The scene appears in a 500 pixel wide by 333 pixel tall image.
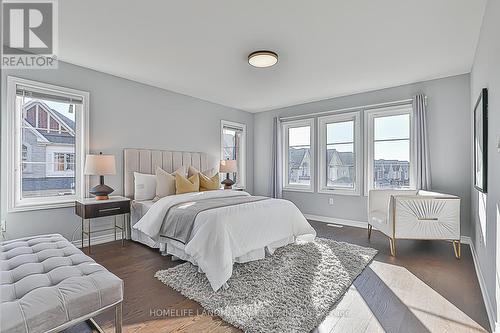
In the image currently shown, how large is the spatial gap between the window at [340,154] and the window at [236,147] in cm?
180

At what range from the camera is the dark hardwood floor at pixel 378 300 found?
2068mm

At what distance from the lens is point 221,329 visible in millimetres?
2027

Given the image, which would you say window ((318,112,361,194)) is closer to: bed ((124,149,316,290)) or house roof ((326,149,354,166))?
house roof ((326,149,354,166))

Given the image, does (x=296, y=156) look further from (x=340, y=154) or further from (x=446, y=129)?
(x=446, y=129)

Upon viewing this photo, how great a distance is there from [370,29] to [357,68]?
3.48 feet

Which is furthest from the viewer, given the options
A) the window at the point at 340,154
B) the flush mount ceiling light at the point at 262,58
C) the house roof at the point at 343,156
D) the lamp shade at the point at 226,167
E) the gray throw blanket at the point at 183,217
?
the lamp shade at the point at 226,167

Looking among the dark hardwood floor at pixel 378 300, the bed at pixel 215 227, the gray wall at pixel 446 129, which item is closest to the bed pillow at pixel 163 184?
the bed at pixel 215 227

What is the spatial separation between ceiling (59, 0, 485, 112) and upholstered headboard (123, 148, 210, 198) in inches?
45.6

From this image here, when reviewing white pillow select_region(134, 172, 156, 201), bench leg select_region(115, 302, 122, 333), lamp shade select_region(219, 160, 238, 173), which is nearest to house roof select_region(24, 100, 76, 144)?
white pillow select_region(134, 172, 156, 201)

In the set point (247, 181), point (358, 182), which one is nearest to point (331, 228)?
point (358, 182)

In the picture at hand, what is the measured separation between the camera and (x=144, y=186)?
417 cm

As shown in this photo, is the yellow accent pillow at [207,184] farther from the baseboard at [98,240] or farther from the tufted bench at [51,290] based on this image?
the tufted bench at [51,290]

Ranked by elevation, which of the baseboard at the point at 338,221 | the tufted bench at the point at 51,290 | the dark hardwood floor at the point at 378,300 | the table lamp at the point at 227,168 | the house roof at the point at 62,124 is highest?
the house roof at the point at 62,124

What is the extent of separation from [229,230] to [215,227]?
166mm
